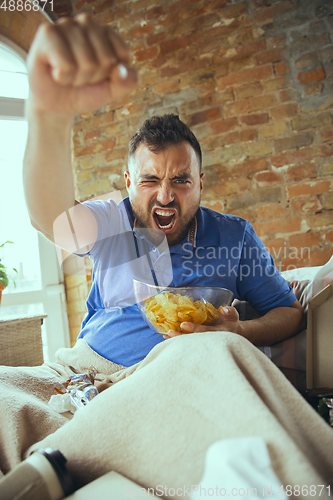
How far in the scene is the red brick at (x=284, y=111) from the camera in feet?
5.90

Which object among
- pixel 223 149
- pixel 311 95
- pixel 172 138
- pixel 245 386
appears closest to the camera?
pixel 245 386

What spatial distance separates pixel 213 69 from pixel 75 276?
1.52 metres

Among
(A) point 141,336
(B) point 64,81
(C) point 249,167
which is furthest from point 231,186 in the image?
(B) point 64,81

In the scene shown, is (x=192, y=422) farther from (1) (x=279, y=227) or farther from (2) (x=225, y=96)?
(2) (x=225, y=96)

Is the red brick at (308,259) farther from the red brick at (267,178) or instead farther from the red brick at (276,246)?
the red brick at (267,178)

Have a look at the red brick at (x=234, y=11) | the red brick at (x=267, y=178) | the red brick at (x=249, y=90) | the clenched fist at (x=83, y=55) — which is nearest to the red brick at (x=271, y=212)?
the red brick at (x=267, y=178)

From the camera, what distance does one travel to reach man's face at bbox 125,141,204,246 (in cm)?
115

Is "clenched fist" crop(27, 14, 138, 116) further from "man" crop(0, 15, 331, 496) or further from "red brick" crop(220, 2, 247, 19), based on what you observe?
"red brick" crop(220, 2, 247, 19)

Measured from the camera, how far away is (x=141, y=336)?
0.99 metres

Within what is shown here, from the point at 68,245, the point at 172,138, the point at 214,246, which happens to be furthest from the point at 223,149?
the point at 68,245

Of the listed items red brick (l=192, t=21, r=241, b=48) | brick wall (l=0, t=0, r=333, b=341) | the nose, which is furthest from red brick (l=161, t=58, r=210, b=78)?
the nose

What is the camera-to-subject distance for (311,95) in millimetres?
1763

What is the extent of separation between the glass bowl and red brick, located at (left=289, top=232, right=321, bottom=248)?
975 mm

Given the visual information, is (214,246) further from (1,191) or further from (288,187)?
(1,191)
